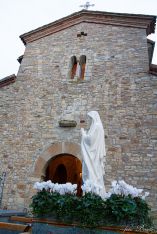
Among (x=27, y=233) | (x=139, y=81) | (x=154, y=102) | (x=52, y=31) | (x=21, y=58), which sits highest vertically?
(x=52, y=31)

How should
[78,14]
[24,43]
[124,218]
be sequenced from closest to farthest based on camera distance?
[124,218] → [78,14] → [24,43]

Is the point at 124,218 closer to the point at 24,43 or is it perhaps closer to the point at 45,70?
the point at 45,70

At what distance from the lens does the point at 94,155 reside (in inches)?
191

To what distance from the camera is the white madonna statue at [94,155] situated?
15.3 feet

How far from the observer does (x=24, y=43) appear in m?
11.0

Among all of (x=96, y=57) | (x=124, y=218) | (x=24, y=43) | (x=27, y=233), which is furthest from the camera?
(x=24, y=43)

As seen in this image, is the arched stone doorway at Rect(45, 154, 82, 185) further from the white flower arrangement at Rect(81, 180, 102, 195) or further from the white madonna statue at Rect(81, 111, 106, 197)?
the white flower arrangement at Rect(81, 180, 102, 195)

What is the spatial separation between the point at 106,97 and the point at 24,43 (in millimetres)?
4838

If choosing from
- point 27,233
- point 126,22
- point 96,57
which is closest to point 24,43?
point 96,57

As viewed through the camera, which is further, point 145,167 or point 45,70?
point 45,70

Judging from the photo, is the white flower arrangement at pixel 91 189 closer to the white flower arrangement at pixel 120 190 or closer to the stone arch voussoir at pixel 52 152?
the white flower arrangement at pixel 120 190

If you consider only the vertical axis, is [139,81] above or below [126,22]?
below

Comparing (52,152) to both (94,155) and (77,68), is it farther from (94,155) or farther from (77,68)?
(94,155)

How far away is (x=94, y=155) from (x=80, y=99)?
4246 mm
